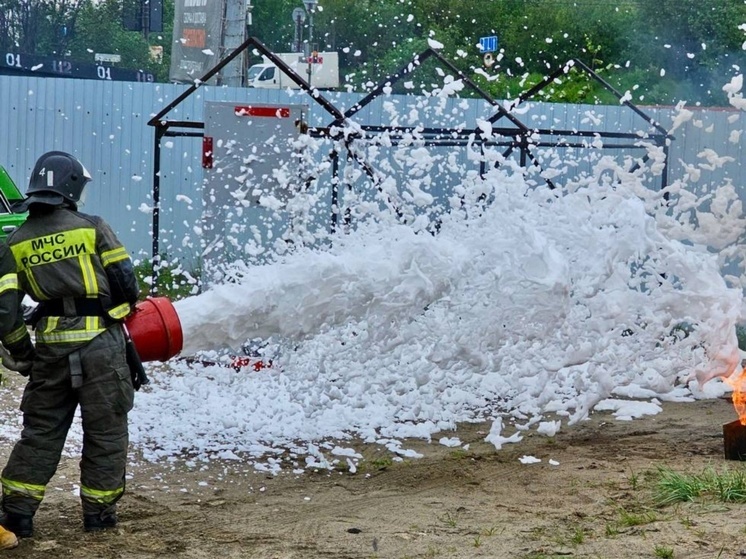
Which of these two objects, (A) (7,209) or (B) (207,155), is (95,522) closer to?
(B) (207,155)

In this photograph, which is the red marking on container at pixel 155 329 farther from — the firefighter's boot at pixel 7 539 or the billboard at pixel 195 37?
the billboard at pixel 195 37

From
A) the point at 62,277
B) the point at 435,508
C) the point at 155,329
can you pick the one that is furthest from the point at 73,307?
the point at 435,508

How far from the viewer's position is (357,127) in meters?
7.69

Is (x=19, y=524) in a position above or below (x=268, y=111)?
below

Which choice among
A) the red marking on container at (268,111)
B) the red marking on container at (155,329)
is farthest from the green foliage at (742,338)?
the red marking on container at (155,329)

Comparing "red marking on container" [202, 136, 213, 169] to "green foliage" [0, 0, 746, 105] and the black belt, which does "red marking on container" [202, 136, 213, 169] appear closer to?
the black belt

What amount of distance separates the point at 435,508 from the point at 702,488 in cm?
127

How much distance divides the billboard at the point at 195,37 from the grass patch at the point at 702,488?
406 inches

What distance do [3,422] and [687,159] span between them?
857 cm

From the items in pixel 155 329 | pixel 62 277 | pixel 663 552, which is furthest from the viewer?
pixel 155 329

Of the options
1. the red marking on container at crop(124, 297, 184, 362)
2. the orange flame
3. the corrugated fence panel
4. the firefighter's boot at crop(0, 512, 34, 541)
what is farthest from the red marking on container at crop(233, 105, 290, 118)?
the corrugated fence panel

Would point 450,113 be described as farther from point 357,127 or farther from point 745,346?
point 357,127

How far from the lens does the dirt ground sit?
4797 mm

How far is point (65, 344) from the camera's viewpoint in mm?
5070
